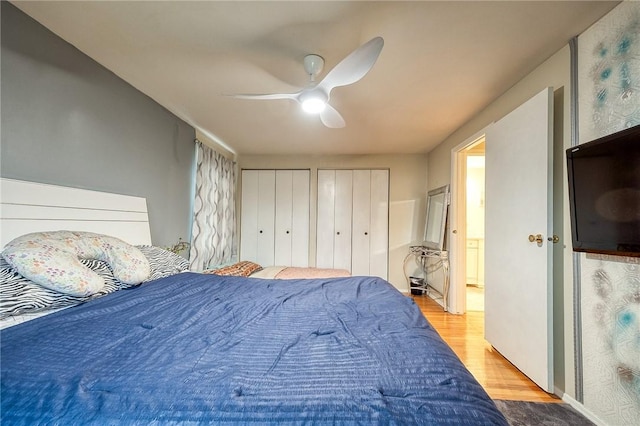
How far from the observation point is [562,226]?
169cm

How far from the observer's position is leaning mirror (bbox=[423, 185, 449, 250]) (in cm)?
341

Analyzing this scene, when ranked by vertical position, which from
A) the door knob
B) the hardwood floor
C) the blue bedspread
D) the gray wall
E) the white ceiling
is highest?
the white ceiling

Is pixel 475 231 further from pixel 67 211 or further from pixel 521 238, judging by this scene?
pixel 67 211

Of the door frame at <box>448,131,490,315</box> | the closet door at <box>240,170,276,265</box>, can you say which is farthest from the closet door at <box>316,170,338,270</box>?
the door frame at <box>448,131,490,315</box>

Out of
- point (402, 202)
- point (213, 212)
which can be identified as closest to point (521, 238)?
point (402, 202)

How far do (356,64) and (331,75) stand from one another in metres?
0.18

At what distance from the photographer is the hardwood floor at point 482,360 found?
68.0 inches

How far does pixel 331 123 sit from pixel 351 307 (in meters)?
1.56

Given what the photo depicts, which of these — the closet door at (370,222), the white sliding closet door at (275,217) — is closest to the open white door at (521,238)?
the closet door at (370,222)

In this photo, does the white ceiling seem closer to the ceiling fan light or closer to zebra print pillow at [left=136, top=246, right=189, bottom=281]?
the ceiling fan light

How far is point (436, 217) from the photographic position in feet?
12.3

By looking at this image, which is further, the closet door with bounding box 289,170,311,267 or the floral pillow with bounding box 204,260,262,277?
the closet door with bounding box 289,170,311,267

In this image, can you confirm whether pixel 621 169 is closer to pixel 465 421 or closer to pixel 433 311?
pixel 465 421

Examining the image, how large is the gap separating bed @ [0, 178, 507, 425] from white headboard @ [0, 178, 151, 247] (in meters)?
0.66
